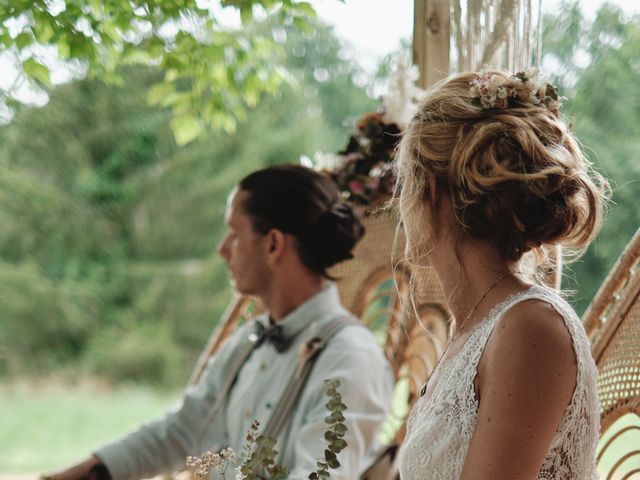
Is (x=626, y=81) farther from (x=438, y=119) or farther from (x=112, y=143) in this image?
(x=112, y=143)

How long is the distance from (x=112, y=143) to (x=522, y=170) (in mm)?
7359

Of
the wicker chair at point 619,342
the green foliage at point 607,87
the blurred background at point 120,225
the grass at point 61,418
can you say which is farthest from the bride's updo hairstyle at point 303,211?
the blurred background at point 120,225

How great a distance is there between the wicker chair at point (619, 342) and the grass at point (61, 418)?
16.9ft

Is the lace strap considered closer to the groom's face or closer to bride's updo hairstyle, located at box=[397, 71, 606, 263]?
bride's updo hairstyle, located at box=[397, 71, 606, 263]

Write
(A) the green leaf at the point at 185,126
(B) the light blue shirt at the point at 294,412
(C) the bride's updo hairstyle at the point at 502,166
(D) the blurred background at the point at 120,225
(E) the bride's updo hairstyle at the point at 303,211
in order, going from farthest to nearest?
(D) the blurred background at the point at 120,225
(A) the green leaf at the point at 185,126
(E) the bride's updo hairstyle at the point at 303,211
(B) the light blue shirt at the point at 294,412
(C) the bride's updo hairstyle at the point at 502,166

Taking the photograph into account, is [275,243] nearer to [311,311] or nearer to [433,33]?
[311,311]

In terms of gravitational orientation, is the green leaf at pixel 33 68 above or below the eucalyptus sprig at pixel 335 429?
above

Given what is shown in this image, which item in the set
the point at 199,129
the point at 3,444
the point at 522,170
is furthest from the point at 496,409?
the point at 3,444

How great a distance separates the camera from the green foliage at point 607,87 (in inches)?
113

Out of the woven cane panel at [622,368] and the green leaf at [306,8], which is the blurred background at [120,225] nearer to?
the green leaf at [306,8]

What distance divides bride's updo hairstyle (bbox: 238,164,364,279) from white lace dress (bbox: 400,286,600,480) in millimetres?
859

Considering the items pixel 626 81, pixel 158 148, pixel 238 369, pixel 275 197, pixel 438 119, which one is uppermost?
pixel 158 148

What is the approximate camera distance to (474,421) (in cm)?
115

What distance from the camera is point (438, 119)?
48.9 inches
